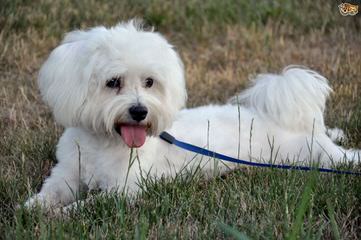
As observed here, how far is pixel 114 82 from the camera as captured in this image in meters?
4.08

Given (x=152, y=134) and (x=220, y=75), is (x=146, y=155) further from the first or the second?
(x=220, y=75)

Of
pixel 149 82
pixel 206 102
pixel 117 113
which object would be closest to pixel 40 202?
pixel 117 113

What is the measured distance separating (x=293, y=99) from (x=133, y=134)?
1388 millimetres

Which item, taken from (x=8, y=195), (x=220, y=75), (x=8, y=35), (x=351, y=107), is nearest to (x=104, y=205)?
(x=8, y=195)

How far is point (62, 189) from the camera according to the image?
4191 millimetres

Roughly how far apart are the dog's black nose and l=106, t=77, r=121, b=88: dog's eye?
Answer: 225 millimetres

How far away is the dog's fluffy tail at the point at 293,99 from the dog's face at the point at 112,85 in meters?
1.00

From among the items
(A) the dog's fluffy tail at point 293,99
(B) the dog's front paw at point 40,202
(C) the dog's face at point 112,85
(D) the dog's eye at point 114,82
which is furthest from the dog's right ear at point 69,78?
(A) the dog's fluffy tail at point 293,99

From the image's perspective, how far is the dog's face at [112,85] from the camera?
157 inches

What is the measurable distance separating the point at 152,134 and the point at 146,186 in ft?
1.40

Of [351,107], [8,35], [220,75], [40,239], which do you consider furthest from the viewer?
[8,35]

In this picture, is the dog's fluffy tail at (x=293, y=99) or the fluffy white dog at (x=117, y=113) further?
the dog's fluffy tail at (x=293, y=99)

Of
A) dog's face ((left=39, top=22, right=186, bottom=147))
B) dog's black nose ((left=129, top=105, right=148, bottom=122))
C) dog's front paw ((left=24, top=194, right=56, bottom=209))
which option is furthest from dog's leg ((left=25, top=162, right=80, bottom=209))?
dog's black nose ((left=129, top=105, right=148, bottom=122))

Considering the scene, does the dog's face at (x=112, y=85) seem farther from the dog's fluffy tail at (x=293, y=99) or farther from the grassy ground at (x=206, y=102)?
the dog's fluffy tail at (x=293, y=99)
